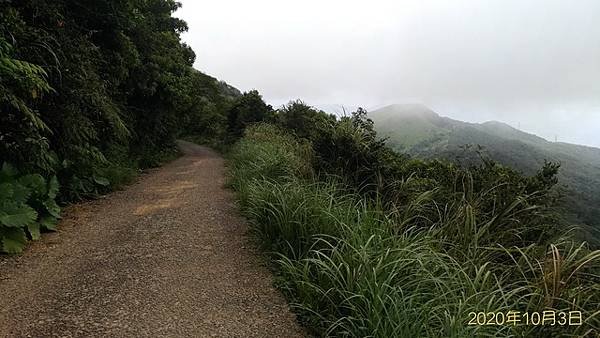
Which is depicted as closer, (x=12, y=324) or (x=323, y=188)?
(x=12, y=324)

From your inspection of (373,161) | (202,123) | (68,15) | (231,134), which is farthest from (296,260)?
(202,123)

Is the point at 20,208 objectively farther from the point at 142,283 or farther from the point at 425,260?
the point at 425,260

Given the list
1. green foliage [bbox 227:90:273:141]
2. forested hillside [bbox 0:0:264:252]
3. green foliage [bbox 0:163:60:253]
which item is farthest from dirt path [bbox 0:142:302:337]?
green foliage [bbox 227:90:273:141]

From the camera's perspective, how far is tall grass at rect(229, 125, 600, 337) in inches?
97.2

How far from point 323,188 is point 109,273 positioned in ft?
8.73

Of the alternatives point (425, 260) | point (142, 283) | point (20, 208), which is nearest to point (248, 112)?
point (20, 208)

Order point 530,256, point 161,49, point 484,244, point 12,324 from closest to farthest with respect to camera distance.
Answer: point 12,324 < point 530,256 < point 484,244 < point 161,49

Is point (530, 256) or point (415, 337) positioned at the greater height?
point (530, 256)

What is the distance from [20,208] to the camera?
4262 millimetres

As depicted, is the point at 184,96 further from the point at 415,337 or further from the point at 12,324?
the point at 415,337

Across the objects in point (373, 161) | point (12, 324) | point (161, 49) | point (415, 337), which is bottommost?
point (12, 324)

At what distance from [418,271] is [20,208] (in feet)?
13.1

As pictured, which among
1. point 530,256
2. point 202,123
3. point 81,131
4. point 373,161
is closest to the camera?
point 530,256

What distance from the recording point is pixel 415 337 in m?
2.34
